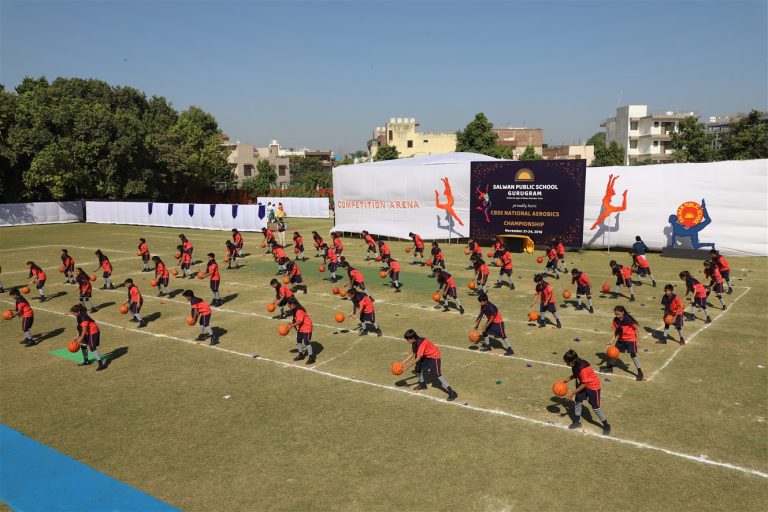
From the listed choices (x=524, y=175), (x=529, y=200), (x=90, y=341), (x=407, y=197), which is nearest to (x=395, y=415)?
(x=90, y=341)

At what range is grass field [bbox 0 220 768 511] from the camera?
904cm

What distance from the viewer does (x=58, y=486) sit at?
943cm

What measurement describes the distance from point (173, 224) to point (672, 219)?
43.2 m

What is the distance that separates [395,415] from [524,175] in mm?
25699

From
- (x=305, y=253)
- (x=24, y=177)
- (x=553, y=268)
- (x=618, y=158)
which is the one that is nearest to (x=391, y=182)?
(x=305, y=253)

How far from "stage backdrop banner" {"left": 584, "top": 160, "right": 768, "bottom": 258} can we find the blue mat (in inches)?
1213

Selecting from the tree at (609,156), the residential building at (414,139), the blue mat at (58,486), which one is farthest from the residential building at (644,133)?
the blue mat at (58,486)

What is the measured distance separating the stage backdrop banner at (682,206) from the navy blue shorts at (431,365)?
2449 centimetres

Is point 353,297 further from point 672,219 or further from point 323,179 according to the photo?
point 323,179

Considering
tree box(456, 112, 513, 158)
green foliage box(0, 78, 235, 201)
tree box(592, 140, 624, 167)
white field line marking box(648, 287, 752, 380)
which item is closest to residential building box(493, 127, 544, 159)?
tree box(592, 140, 624, 167)

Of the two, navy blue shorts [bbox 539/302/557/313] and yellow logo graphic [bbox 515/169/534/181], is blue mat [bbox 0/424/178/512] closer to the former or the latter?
navy blue shorts [bbox 539/302/557/313]

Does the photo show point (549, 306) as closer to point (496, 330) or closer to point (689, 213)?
point (496, 330)

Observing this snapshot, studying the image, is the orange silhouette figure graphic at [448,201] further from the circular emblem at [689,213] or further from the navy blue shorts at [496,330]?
the navy blue shorts at [496,330]

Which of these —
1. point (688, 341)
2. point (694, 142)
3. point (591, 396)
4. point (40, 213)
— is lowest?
point (688, 341)
